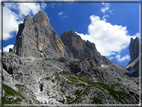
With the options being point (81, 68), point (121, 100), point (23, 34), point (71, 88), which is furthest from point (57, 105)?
point (23, 34)

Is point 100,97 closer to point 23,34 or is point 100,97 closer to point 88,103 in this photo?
point 88,103

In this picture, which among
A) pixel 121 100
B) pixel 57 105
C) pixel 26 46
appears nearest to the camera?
pixel 57 105

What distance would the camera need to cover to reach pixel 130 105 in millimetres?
76062

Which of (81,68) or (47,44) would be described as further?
(47,44)

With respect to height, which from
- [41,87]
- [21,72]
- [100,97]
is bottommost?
[100,97]

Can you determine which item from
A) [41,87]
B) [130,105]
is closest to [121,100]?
[130,105]

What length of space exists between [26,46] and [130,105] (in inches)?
5052

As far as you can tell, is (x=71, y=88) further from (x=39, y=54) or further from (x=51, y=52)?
(x=51, y=52)

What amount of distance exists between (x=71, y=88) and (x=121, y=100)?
3235cm

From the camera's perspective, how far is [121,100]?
78.2 meters

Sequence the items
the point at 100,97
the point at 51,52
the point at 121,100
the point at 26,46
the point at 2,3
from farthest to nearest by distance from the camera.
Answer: the point at 51,52 < the point at 26,46 < the point at 121,100 < the point at 100,97 < the point at 2,3

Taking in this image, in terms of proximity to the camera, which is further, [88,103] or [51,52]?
[51,52]

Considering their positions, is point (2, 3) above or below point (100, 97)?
above

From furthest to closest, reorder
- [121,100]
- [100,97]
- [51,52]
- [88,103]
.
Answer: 1. [51,52]
2. [121,100]
3. [100,97]
4. [88,103]
